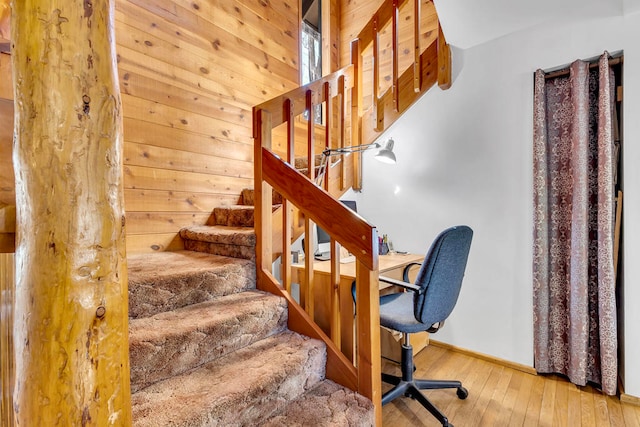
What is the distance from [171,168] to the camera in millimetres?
2328

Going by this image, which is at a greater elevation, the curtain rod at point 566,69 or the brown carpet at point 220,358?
the curtain rod at point 566,69

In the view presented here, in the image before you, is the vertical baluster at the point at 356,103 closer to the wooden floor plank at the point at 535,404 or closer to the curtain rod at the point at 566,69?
the curtain rod at the point at 566,69

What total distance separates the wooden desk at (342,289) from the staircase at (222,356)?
0.82 feet

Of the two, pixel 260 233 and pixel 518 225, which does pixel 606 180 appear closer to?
pixel 518 225

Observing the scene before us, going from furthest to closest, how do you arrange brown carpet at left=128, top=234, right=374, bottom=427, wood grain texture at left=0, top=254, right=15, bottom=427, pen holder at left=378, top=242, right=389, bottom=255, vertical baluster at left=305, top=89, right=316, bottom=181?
pen holder at left=378, top=242, right=389, bottom=255
vertical baluster at left=305, top=89, right=316, bottom=181
brown carpet at left=128, top=234, right=374, bottom=427
wood grain texture at left=0, top=254, right=15, bottom=427

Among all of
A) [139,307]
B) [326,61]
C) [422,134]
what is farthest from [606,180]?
[326,61]

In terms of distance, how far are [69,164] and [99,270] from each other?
258mm

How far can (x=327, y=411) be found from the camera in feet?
4.15

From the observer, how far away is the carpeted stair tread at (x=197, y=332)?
1165mm

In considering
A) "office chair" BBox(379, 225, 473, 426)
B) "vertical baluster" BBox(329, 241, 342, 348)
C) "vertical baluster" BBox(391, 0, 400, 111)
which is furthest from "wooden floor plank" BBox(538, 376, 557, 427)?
"vertical baluster" BBox(391, 0, 400, 111)

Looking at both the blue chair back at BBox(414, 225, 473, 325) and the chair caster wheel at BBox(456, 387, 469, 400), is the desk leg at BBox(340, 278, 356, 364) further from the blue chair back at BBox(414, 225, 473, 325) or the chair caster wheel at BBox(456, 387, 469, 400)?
the chair caster wheel at BBox(456, 387, 469, 400)

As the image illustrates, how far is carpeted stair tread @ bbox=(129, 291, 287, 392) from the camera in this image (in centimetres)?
117

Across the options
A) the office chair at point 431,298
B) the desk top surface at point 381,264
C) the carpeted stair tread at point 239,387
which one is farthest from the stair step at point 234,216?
the office chair at point 431,298

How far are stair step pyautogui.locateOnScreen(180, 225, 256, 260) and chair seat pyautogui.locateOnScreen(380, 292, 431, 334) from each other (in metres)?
0.83
